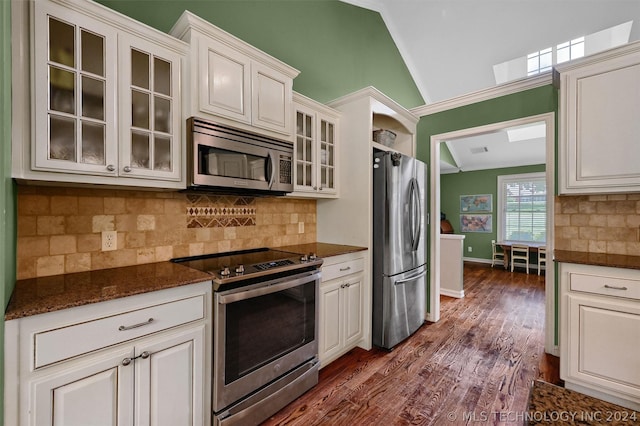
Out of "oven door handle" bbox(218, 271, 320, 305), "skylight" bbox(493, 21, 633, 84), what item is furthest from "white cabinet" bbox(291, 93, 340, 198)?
"skylight" bbox(493, 21, 633, 84)

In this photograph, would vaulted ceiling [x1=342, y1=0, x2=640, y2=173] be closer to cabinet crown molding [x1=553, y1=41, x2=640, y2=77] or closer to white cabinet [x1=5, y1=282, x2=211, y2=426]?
cabinet crown molding [x1=553, y1=41, x2=640, y2=77]

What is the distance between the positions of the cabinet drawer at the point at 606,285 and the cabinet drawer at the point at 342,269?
4.94 feet

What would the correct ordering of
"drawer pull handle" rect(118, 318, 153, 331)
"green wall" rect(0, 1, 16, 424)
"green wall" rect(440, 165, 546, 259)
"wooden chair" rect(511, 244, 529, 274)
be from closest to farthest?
"green wall" rect(0, 1, 16, 424) < "drawer pull handle" rect(118, 318, 153, 331) < "wooden chair" rect(511, 244, 529, 274) < "green wall" rect(440, 165, 546, 259)

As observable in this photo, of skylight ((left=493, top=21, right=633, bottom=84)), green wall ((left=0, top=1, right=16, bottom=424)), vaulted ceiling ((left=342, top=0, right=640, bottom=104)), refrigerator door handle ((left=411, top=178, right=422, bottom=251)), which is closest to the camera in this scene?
green wall ((left=0, top=1, right=16, bottom=424))

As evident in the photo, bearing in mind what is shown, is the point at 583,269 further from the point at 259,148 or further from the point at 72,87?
the point at 72,87

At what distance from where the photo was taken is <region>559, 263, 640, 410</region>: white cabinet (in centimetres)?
173

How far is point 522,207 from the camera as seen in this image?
6.61m

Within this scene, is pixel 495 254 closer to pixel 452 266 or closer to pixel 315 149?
pixel 452 266

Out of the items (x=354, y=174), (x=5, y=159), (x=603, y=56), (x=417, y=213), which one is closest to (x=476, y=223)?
(x=417, y=213)

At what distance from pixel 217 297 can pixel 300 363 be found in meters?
0.85

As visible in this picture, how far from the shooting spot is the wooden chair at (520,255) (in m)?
5.99

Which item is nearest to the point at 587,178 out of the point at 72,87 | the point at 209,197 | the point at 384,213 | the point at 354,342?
the point at 384,213

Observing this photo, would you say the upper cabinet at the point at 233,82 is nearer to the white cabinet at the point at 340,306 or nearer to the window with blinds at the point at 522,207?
the white cabinet at the point at 340,306

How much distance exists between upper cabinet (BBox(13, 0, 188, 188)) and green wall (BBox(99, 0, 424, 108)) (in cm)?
52
